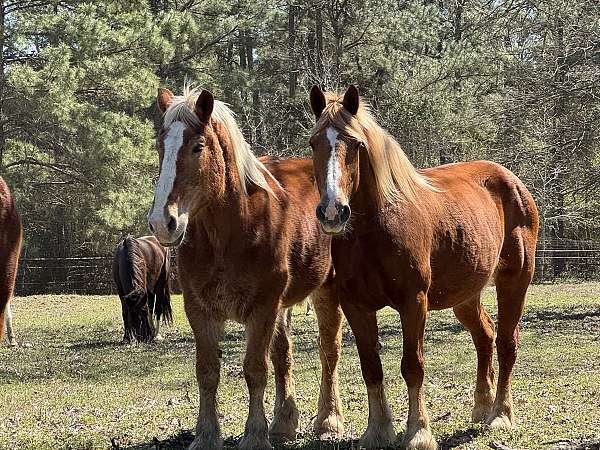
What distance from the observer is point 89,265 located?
91.9 feet

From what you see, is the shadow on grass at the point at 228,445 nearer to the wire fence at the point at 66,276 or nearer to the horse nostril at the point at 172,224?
the horse nostril at the point at 172,224

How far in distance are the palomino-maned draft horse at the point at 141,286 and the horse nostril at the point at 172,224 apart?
9.24 meters

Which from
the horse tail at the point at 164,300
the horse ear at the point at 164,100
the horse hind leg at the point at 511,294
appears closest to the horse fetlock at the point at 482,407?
the horse hind leg at the point at 511,294

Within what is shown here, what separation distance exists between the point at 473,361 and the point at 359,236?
18.9ft

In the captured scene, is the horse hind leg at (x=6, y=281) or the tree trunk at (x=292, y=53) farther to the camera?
the tree trunk at (x=292, y=53)

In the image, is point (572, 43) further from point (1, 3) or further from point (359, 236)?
point (1, 3)

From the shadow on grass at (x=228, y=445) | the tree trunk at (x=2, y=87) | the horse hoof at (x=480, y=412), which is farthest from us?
the tree trunk at (x=2, y=87)

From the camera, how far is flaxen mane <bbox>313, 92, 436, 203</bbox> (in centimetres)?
486

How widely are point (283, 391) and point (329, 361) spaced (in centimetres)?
44

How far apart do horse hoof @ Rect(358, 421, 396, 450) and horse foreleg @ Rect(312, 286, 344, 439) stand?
26.3 inches

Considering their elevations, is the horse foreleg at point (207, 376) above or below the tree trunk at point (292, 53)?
below

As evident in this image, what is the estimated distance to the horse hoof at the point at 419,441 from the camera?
16.2 feet

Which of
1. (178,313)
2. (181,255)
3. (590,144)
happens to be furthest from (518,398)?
(178,313)

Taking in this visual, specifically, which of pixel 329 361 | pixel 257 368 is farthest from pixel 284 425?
pixel 257 368
